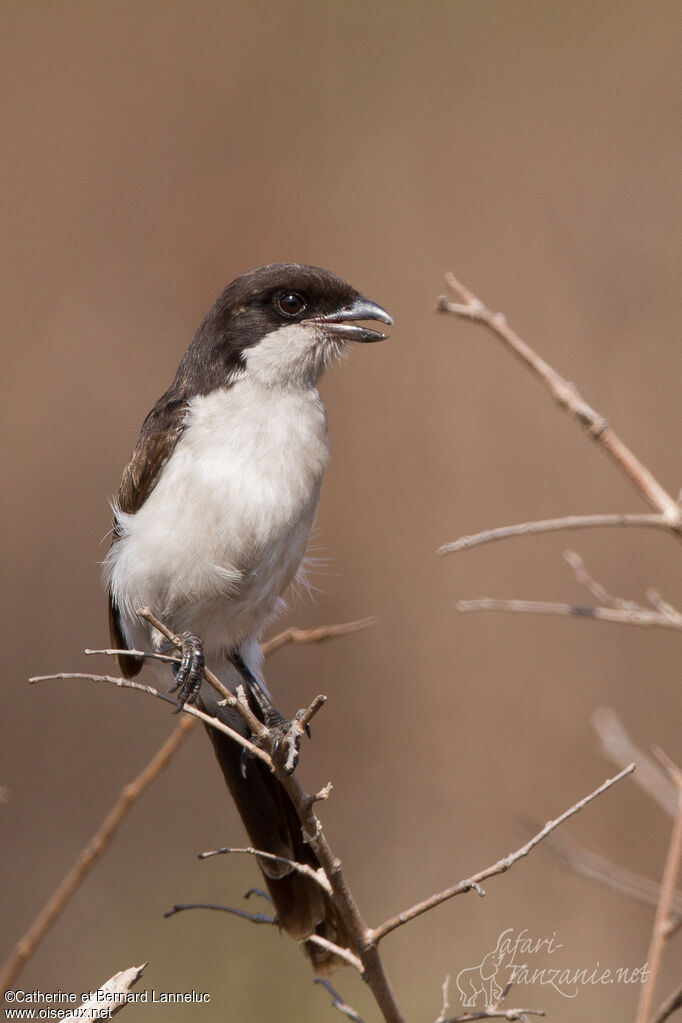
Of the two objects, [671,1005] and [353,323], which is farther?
[353,323]

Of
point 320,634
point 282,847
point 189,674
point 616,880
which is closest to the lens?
point 616,880

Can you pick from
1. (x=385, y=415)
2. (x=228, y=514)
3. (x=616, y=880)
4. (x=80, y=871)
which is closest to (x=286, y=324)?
(x=228, y=514)

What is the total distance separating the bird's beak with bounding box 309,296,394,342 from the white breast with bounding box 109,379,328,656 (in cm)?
20

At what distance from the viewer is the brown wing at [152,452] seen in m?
3.11

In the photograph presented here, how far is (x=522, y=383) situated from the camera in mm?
5719

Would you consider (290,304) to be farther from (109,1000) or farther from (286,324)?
(109,1000)

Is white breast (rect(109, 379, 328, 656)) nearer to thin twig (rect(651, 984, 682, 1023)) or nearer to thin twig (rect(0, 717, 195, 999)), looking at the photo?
thin twig (rect(0, 717, 195, 999))

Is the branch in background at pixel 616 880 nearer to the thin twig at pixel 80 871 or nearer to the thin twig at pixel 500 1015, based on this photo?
the thin twig at pixel 500 1015

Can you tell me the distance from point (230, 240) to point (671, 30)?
2.50 m

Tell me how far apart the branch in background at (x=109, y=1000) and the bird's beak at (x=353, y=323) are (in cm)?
199

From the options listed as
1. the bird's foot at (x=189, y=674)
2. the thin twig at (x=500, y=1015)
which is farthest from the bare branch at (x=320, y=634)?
the thin twig at (x=500, y=1015)

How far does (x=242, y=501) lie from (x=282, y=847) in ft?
3.28

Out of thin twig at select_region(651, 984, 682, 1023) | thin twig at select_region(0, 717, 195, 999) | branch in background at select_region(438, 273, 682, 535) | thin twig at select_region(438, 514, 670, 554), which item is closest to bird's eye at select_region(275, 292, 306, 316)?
thin twig at select_region(0, 717, 195, 999)

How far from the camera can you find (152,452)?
10.3ft
